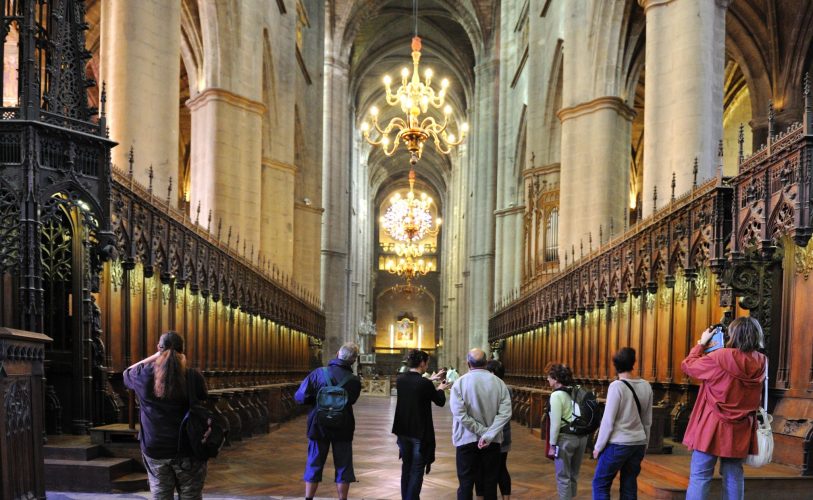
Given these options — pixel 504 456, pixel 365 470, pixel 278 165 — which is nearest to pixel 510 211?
pixel 278 165

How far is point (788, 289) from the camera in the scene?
6.87 m

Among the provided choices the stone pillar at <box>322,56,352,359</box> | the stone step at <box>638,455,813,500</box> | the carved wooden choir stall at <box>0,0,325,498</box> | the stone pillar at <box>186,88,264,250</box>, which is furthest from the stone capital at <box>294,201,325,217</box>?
the stone step at <box>638,455,813,500</box>

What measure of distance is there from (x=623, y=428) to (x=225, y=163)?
13.7m

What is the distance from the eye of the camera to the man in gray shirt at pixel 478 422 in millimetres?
5039

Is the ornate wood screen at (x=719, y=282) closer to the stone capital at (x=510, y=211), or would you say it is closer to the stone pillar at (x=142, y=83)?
the stone pillar at (x=142, y=83)

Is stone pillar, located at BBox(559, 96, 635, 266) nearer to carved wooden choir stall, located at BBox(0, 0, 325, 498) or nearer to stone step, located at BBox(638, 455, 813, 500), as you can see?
carved wooden choir stall, located at BBox(0, 0, 325, 498)

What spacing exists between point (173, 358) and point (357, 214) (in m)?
44.4

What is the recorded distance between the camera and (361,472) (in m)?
8.08

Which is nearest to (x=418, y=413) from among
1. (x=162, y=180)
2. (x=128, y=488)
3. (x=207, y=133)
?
(x=128, y=488)

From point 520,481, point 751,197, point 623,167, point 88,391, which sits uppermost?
point 623,167

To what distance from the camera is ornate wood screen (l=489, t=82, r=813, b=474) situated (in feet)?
20.8

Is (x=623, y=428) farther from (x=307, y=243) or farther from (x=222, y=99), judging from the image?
(x=307, y=243)

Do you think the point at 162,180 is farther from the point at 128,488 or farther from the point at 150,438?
the point at 150,438

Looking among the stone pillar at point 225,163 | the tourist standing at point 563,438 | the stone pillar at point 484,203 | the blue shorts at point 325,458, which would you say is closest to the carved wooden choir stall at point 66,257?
the blue shorts at point 325,458
